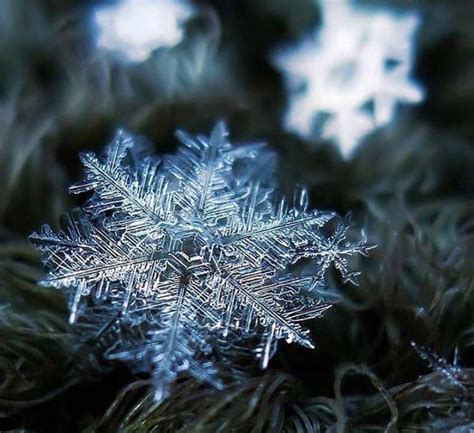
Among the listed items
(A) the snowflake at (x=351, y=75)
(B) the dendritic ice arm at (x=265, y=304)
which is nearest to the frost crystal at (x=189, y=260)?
(B) the dendritic ice arm at (x=265, y=304)

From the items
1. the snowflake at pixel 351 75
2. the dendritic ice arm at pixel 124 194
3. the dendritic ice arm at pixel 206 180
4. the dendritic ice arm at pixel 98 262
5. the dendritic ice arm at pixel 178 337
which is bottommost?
the dendritic ice arm at pixel 178 337

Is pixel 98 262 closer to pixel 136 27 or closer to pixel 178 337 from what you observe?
pixel 178 337

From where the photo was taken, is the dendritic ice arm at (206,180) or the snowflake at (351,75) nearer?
the dendritic ice arm at (206,180)

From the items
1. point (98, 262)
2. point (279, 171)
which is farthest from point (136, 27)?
point (98, 262)

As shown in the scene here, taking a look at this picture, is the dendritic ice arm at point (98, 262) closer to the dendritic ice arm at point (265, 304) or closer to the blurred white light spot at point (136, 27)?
the dendritic ice arm at point (265, 304)

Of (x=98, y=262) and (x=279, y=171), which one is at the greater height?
(x=279, y=171)

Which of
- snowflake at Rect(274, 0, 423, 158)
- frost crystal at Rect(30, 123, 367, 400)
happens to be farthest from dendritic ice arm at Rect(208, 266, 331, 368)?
snowflake at Rect(274, 0, 423, 158)
